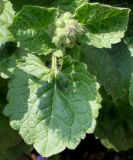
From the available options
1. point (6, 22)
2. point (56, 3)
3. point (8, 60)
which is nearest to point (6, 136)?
point (8, 60)

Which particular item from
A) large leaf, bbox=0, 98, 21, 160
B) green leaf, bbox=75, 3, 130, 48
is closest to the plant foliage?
green leaf, bbox=75, 3, 130, 48

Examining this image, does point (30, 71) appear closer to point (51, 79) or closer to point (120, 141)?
point (51, 79)

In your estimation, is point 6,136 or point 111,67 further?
point 6,136

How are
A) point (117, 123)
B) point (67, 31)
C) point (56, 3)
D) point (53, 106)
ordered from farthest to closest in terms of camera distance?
point (117, 123) < point (56, 3) < point (53, 106) < point (67, 31)

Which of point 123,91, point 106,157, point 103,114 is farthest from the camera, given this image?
point 106,157

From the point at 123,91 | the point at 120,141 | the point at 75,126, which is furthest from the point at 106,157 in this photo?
the point at 75,126

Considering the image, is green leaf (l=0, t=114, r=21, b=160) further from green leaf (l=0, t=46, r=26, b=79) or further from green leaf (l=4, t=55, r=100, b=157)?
green leaf (l=4, t=55, r=100, b=157)

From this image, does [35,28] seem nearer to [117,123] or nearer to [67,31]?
[67,31]

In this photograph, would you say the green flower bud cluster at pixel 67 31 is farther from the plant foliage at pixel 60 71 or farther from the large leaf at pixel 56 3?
the large leaf at pixel 56 3
